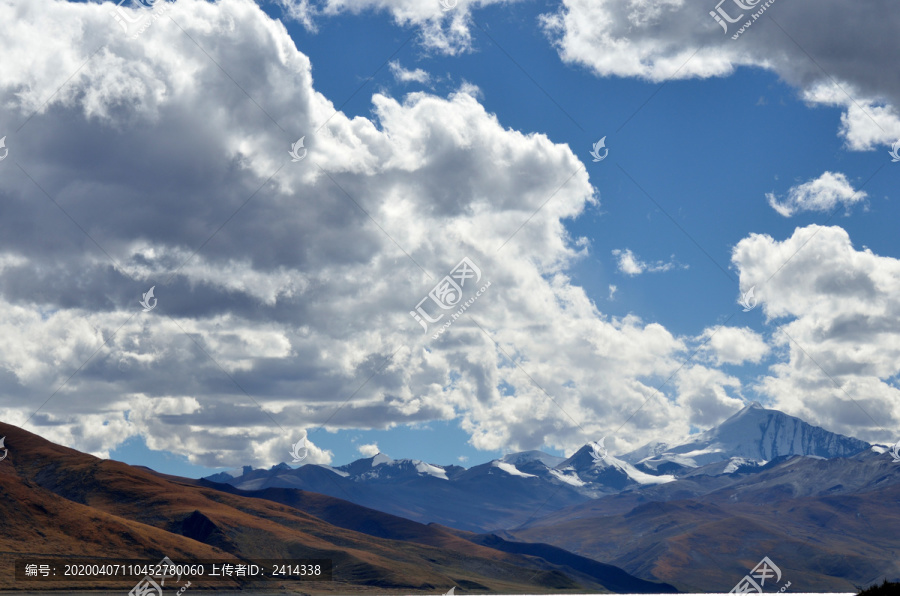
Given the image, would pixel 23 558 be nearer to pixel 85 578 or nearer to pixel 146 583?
pixel 85 578

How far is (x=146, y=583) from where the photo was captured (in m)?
172

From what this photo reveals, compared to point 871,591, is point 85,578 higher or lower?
lower

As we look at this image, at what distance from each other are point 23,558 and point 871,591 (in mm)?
201266

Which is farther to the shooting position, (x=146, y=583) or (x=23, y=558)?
(x=23, y=558)

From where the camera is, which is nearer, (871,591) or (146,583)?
(871,591)

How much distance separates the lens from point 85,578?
648 feet

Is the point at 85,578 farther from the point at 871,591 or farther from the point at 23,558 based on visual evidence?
the point at 871,591

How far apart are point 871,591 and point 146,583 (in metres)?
157

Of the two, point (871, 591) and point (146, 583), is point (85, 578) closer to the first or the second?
point (146, 583)

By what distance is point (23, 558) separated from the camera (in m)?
197

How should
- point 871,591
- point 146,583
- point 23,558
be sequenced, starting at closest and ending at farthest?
point 871,591 → point 146,583 → point 23,558

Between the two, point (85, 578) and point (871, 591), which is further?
point (85, 578)

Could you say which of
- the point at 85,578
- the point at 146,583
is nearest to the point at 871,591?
the point at 146,583

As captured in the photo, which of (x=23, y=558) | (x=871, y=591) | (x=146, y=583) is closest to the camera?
(x=871, y=591)
